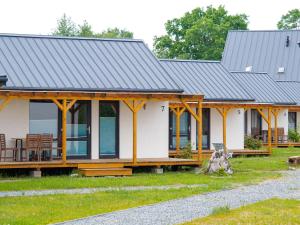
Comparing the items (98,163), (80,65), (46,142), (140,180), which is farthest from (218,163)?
(80,65)

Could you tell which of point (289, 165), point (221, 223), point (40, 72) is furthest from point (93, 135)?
point (221, 223)

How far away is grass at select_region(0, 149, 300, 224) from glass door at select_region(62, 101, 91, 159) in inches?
96.2

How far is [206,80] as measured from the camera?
30.8 meters

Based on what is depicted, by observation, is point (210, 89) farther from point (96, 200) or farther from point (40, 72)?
point (96, 200)

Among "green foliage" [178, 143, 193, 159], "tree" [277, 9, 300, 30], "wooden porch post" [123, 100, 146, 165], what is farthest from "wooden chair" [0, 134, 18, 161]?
"tree" [277, 9, 300, 30]

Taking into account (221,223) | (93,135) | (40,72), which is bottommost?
(221,223)

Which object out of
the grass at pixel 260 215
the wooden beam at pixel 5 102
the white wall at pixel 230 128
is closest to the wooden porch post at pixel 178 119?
the white wall at pixel 230 128

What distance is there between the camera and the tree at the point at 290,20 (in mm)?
76125

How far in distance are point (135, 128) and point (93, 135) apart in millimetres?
1807

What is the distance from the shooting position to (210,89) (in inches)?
1182

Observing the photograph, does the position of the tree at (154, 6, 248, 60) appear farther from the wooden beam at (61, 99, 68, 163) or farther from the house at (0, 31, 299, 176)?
the wooden beam at (61, 99, 68, 163)

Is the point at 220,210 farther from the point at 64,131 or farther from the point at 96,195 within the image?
the point at 64,131

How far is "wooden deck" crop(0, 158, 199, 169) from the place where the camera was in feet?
67.6

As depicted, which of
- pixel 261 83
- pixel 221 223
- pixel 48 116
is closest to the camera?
pixel 221 223
